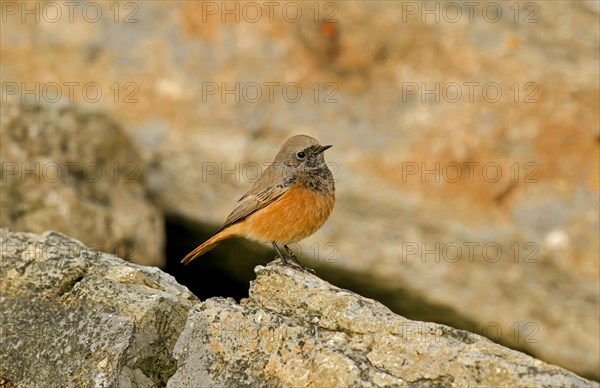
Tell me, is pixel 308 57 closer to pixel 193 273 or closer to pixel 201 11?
pixel 201 11

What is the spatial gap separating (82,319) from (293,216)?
9.72ft

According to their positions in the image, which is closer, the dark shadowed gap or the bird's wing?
the bird's wing

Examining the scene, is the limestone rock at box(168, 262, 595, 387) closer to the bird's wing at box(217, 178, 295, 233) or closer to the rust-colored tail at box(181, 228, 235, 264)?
the rust-colored tail at box(181, 228, 235, 264)

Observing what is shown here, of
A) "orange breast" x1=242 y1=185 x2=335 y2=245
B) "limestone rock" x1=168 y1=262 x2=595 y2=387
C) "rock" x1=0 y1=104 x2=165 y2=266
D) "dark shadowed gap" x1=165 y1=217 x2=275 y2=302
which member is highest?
"limestone rock" x1=168 y1=262 x2=595 y2=387

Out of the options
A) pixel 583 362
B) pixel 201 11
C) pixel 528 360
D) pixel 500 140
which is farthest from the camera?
pixel 201 11

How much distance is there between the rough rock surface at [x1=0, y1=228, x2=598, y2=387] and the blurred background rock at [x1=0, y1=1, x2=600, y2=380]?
3848mm

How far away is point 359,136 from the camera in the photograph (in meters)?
11.4

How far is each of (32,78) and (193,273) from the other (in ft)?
11.5

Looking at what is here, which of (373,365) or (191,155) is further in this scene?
(191,155)

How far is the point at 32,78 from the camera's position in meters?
12.1

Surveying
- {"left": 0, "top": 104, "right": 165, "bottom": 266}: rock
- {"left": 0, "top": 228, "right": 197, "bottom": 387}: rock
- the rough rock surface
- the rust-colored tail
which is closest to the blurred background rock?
{"left": 0, "top": 104, "right": 165, "bottom": 266}: rock

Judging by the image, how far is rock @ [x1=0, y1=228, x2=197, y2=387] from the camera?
5.54m

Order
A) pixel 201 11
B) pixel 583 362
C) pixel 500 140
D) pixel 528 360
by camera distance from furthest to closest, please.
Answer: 1. pixel 201 11
2. pixel 500 140
3. pixel 583 362
4. pixel 528 360

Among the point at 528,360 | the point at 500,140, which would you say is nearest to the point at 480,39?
the point at 500,140
